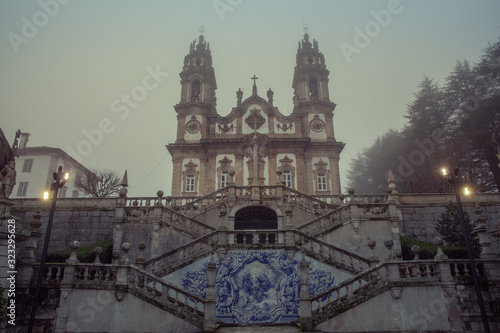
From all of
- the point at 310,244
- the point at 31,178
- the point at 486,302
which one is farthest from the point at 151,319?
the point at 31,178

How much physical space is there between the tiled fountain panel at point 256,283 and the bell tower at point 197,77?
81.7 feet

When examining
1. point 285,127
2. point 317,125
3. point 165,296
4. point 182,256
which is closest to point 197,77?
point 285,127

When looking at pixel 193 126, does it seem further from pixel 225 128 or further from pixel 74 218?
pixel 74 218

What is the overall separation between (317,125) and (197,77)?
13.4 meters

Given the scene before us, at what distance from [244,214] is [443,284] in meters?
11.8

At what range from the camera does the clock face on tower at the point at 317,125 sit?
111ft

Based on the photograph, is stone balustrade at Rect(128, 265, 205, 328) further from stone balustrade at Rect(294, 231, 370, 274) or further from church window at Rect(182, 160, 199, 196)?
church window at Rect(182, 160, 199, 196)

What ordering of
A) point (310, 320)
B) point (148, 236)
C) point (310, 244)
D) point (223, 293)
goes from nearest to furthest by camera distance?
point (310, 320), point (223, 293), point (310, 244), point (148, 236)

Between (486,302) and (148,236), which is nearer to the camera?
(486,302)

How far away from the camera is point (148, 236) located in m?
17.2

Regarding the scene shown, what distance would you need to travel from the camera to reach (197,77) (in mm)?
36719

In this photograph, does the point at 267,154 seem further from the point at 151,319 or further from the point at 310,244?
the point at 151,319

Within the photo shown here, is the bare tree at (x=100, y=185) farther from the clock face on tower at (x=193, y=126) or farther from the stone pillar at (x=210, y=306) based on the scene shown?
the stone pillar at (x=210, y=306)

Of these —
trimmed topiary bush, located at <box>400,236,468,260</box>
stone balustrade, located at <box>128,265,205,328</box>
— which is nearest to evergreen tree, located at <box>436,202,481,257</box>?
trimmed topiary bush, located at <box>400,236,468,260</box>
